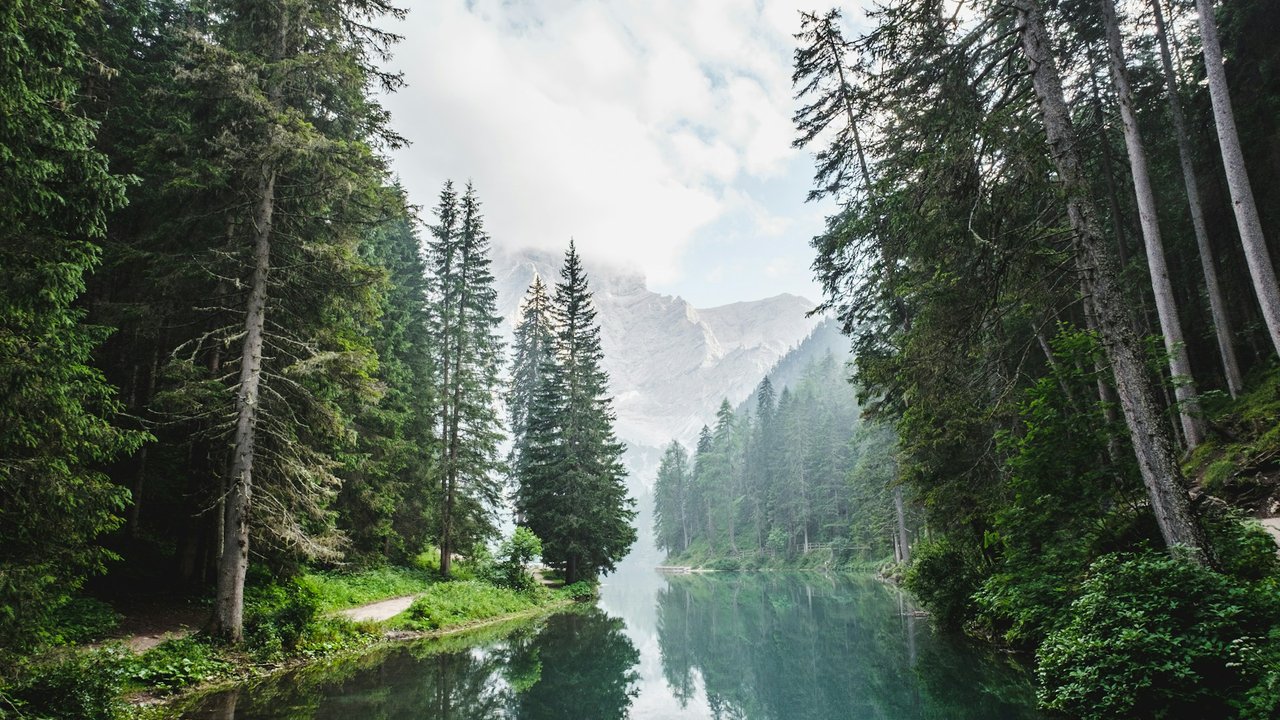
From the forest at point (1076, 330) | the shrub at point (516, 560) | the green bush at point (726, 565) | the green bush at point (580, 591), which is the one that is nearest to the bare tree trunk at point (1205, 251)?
the forest at point (1076, 330)

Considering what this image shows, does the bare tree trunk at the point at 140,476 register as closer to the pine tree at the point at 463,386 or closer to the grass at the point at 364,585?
the grass at the point at 364,585

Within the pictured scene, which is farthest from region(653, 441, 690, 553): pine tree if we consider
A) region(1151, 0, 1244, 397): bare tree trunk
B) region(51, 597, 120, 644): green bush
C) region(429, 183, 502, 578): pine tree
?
region(51, 597, 120, 644): green bush

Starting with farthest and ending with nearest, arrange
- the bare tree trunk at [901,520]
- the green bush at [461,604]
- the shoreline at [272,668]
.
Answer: the bare tree trunk at [901,520]
the green bush at [461,604]
the shoreline at [272,668]

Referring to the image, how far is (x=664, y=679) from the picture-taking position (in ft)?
43.4

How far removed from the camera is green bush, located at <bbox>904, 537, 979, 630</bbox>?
47.8ft

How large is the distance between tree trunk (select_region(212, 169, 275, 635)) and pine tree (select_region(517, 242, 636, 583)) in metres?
15.7

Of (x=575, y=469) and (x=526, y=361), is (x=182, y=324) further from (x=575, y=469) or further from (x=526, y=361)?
(x=526, y=361)

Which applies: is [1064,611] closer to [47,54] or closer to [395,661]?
[395,661]

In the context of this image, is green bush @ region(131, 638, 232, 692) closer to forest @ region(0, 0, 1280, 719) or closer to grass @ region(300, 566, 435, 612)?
forest @ region(0, 0, 1280, 719)

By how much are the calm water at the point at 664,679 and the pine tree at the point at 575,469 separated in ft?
26.6

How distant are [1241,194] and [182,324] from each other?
21288 millimetres

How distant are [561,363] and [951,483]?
22974 mm

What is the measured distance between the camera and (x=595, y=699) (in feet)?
35.1

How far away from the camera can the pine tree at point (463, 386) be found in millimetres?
26219
